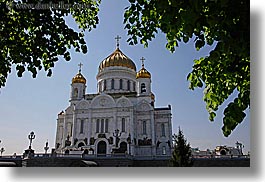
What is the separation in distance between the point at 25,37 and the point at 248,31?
1.65 metres

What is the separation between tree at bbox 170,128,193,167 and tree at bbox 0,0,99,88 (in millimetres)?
1654

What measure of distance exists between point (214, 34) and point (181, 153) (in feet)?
6.11

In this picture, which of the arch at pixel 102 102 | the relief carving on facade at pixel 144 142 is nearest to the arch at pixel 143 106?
the arch at pixel 102 102

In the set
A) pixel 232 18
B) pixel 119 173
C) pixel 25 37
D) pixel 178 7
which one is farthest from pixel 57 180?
pixel 232 18

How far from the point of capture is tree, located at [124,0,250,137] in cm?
149

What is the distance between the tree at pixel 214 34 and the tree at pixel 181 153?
111 cm

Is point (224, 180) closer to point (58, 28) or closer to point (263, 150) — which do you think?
point (263, 150)

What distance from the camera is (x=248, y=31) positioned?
5.49 ft

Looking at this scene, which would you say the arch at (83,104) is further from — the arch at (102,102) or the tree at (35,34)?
the tree at (35,34)

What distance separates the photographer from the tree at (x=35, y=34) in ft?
6.48

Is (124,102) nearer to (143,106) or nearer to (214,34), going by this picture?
(143,106)

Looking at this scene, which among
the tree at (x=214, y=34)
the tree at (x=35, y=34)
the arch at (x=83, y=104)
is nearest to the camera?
the tree at (x=214, y=34)

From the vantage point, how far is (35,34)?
6.89 feet

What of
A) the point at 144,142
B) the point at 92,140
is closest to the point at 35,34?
the point at 144,142
